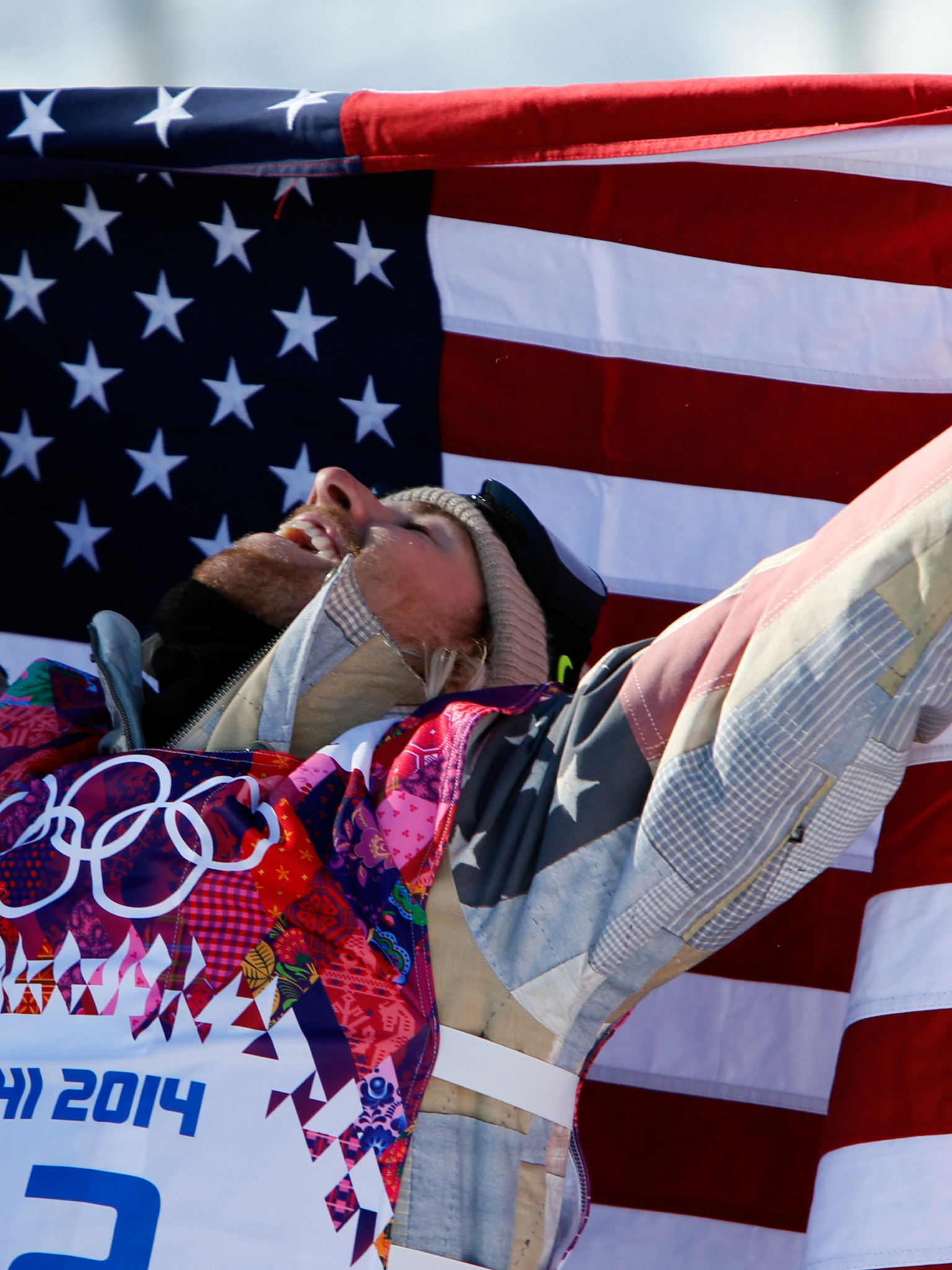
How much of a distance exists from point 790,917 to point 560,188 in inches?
47.7

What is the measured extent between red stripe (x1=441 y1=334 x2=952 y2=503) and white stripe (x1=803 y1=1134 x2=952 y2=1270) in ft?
3.31

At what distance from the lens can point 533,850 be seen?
1083 millimetres

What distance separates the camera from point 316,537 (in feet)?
5.24

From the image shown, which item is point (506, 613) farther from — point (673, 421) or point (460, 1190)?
point (460, 1190)

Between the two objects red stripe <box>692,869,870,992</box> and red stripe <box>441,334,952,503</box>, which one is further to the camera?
red stripe <box>441,334,952,503</box>

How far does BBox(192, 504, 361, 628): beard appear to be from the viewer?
4.84 ft

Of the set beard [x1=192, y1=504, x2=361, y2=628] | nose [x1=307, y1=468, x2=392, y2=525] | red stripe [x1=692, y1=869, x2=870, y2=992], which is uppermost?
nose [x1=307, y1=468, x2=392, y2=525]

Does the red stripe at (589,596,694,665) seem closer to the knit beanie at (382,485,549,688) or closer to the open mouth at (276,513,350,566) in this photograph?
the knit beanie at (382,485,549,688)

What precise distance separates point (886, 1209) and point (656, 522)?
1083mm

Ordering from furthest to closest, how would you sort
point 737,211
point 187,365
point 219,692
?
point 187,365, point 737,211, point 219,692

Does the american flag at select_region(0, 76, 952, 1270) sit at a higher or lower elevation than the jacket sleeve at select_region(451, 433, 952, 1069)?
higher

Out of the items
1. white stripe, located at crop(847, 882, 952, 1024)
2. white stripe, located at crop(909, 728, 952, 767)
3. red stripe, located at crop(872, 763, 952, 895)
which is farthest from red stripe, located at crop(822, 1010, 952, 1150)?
white stripe, located at crop(909, 728, 952, 767)

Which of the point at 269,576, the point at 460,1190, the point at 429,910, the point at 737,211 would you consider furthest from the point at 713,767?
the point at 737,211

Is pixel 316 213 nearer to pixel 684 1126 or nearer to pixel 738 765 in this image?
pixel 738 765
